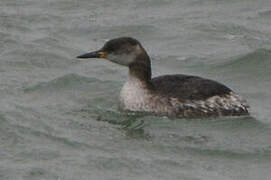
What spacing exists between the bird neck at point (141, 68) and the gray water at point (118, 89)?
0.61 meters

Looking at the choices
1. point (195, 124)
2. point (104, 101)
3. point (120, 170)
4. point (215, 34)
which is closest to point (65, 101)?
point (104, 101)

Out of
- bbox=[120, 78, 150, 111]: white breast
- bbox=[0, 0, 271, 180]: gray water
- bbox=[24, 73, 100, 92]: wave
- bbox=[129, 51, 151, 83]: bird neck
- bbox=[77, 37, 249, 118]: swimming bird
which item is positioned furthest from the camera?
bbox=[24, 73, 100, 92]: wave

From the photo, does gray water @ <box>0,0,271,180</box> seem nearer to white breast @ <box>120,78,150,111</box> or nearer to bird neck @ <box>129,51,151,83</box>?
white breast @ <box>120,78,150,111</box>

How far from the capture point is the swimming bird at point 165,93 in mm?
16219

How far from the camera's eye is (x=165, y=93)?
16297 millimetres

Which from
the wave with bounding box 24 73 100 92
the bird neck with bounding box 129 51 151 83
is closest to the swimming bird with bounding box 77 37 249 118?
the bird neck with bounding box 129 51 151 83

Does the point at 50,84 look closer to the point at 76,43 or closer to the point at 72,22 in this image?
the point at 76,43

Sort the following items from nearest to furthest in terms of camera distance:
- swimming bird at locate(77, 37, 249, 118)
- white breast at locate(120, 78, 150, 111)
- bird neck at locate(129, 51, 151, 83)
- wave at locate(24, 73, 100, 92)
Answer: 1. swimming bird at locate(77, 37, 249, 118)
2. white breast at locate(120, 78, 150, 111)
3. bird neck at locate(129, 51, 151, 83)
4. wave at locate(24, 73, 100, 92)

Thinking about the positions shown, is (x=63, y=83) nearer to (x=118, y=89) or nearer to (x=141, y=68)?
(x=118, y=89)

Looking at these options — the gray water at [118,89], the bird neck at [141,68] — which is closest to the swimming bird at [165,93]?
the bird neck at [141,68]

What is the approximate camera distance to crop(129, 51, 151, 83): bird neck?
16.5m

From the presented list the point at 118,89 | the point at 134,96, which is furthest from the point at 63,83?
the point at 134,96

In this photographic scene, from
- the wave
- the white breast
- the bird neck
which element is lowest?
the wave

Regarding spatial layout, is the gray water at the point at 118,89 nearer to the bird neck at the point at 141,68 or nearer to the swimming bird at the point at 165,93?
the swimming bird at the point at 165,93
